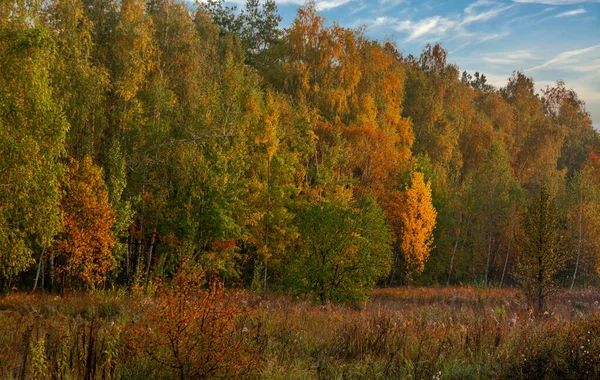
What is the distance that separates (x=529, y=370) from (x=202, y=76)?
82.2ft

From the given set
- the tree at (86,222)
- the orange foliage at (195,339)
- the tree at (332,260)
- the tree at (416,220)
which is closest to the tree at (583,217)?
the tree at (416,220)

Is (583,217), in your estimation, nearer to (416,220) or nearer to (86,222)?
(416,220)

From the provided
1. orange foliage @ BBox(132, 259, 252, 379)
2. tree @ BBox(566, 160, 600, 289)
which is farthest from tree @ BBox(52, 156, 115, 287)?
tree @ BBox(566, 160, 600, 289)

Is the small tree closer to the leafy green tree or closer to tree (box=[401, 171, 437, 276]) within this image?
the leafy green tree

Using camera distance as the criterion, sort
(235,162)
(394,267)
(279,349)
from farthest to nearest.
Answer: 1. (394,267)
2. (235,162)
3. (279,349)

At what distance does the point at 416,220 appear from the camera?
3712 cm

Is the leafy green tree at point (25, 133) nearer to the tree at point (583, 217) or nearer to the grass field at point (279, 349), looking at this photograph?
the grass field at point (279, 349)

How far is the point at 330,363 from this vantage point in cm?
712

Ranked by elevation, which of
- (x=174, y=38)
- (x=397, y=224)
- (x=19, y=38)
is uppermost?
(x=174, y=38)

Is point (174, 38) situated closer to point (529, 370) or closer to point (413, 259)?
point (413, 259)

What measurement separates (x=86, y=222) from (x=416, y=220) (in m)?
25.1

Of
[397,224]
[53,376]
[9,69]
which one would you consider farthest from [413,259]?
[53,376]

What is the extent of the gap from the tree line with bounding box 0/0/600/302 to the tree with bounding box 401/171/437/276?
0.17 metres

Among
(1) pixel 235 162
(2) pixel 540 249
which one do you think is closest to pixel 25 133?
(1) pixel 235 162
